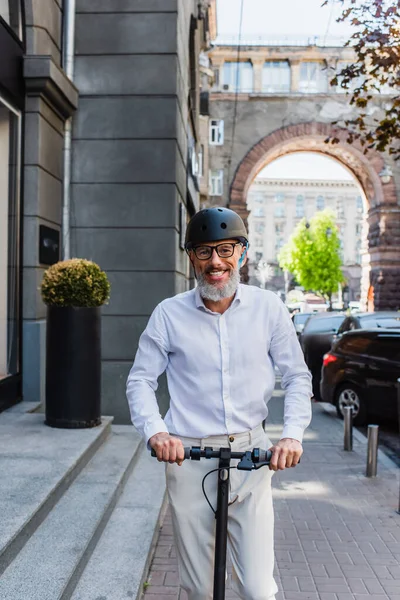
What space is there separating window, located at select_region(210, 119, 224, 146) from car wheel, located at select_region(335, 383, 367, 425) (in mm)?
26839

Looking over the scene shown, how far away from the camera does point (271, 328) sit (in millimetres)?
2947

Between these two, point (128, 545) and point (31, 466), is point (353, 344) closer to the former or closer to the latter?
point (31, 466)

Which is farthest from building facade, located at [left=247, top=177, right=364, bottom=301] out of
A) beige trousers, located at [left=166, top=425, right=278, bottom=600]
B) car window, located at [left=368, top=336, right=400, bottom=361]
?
beige trousers, located at [left=166, top=425, right=278, bottom=600]

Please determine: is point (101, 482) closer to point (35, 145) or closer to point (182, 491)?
point (182, 491)

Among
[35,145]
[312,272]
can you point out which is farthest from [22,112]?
[312,272]

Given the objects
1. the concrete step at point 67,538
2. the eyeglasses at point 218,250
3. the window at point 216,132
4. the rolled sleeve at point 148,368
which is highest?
the window at point 216,132

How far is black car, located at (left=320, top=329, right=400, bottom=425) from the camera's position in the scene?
10617 millimetres

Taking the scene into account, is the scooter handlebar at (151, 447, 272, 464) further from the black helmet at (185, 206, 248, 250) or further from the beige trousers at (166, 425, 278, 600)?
the black helmet at (185, 206, 248, 250)

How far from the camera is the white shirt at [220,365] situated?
113 inches

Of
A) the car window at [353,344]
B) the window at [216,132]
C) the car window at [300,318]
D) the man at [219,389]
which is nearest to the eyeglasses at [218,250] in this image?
the man at [219,389]

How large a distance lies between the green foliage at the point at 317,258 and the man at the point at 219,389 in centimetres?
6285

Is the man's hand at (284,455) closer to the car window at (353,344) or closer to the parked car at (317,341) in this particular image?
the car window at (353,344)

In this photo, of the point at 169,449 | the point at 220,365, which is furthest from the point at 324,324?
the point at 169,449

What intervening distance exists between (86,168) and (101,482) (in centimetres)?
531
